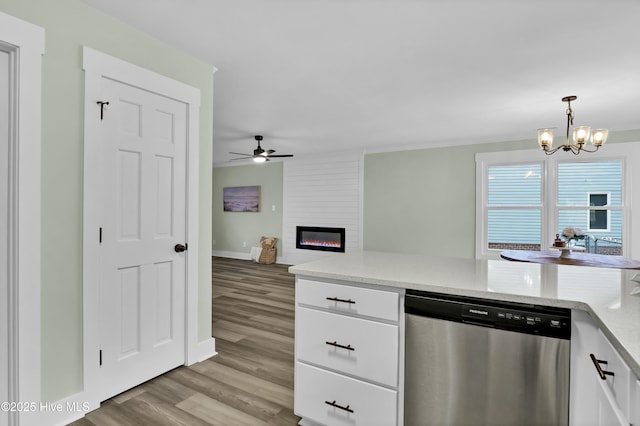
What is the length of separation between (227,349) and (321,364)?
57.6 inches

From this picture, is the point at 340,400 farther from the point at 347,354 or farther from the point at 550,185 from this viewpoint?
the point at 550,185

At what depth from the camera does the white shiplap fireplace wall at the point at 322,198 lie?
686 centimetres

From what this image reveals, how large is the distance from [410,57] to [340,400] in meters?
2.45

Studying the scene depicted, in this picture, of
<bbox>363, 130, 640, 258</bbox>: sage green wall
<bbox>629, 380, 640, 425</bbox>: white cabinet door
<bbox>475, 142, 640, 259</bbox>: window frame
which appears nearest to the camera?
<bbox>629, 380, 640, 425</bbox>: white cabinet door

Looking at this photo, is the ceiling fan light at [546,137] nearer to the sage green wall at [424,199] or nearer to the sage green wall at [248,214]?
the sage green wall at [424,199]

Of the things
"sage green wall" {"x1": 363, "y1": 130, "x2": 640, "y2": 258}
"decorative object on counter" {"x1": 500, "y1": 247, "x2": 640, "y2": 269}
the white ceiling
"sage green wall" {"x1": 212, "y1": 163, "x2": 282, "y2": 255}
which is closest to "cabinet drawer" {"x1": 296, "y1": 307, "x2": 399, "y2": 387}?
the white ceiling

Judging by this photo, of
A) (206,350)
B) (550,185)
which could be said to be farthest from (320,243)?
(206,350)

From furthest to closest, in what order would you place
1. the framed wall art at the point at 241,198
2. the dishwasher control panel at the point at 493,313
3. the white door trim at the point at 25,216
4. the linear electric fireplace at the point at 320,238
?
the framed wall art at the point at 241,198 → the linear electric fireplace at the point at 320,238 → the white door trim at the point at 25,216 → the dishwasher control panel at the point at 493,313

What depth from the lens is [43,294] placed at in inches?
70.1

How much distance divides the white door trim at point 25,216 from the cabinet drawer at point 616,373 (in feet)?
7.82

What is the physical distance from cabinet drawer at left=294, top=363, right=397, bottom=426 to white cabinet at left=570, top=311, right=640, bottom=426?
2.25 feet

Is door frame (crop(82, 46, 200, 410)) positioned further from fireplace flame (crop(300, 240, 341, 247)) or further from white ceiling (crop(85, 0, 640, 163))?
fireplace flame (crop(300, 240, 341, 247))

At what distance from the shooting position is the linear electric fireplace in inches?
277

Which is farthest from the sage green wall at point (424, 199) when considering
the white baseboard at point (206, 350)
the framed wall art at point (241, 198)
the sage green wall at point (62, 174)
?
the sage green wall at point (62, 174)
